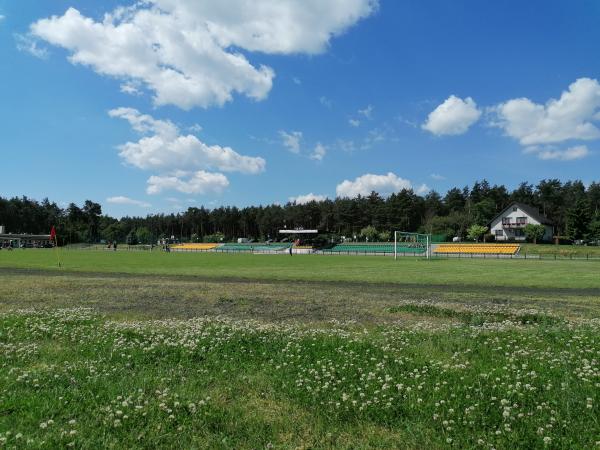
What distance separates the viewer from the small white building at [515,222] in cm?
12175

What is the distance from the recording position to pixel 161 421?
222 inches

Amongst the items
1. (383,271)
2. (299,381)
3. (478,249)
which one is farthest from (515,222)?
(299,381)

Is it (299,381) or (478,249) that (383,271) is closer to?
(299,381)

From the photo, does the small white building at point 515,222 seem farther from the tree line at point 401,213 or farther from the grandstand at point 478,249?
the grandstand at point 478,249

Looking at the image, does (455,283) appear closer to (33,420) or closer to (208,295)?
(208,295)

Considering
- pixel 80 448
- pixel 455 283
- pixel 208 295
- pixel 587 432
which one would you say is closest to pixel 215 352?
pixel 80 448

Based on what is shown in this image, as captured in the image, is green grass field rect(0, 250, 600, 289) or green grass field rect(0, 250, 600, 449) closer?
green grass field rect(0, 250, 600, 449)

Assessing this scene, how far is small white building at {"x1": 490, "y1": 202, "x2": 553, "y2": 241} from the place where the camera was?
12175cm

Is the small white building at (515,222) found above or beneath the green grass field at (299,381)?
above

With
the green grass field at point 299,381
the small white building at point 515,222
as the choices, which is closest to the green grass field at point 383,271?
the green grass field at point 299,381

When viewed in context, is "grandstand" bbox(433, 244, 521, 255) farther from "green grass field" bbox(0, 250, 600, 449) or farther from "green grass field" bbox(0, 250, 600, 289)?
"green grass field" bbox(0, 250, 600, 449)

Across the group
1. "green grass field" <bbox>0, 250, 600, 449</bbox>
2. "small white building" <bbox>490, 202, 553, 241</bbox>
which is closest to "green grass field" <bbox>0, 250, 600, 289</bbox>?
"green grass field" <bbox>0, 250, 600, 449</bbox>

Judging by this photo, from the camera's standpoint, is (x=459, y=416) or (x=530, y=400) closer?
(x=459, y=416)

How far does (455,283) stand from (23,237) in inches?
7143
